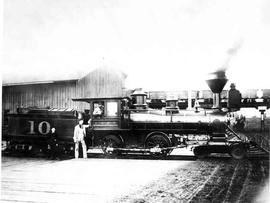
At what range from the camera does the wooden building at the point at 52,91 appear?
9.36 feet

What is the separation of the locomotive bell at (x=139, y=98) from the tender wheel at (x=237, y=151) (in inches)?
46.4

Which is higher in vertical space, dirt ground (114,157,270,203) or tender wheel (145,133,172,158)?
tender wheel (145,133,172,158)

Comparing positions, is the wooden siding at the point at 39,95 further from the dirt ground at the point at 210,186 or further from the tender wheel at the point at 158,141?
the dirt ground at the point at 210,186

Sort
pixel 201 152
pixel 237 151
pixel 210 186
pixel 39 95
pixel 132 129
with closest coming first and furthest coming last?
pixel 210 186 → pixel 39 95 → pixel 237 151 → pixel 201 152 → pixel 132 129

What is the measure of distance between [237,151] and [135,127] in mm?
1251

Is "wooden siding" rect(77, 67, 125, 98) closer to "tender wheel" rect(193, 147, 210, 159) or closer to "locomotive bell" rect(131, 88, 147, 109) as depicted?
"locomotive bell" rect(131, 88, 147, 109)

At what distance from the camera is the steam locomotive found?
11.4 ft

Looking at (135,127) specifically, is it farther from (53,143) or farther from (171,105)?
(53,143)

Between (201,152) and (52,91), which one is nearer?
(52,91)

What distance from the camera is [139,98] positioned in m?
3.51

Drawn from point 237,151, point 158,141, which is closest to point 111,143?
point 158,141

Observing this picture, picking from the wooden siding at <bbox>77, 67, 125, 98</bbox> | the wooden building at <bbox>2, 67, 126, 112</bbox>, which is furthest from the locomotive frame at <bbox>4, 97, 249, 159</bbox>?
the wooden building at <bbox>2, 67, 126, 112</bbox>

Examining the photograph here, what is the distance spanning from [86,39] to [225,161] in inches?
77.8

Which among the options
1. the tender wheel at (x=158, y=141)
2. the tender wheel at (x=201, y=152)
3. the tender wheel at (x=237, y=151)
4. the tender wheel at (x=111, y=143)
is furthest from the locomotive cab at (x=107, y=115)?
the tender wheel at (x=237, y=151)
